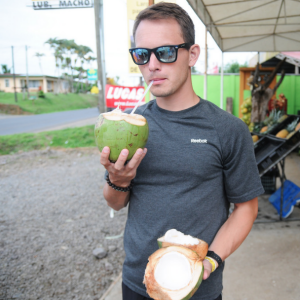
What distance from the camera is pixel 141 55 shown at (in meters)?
1.23

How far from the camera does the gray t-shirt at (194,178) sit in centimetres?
119

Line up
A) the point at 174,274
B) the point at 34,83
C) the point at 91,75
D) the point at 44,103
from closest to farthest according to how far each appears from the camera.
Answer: the point at 174,274 < the point at 91,75 < the point at 44,103 < the point at 34,83

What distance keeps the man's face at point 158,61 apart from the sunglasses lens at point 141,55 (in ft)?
0.07

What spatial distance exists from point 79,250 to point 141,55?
8.58ft

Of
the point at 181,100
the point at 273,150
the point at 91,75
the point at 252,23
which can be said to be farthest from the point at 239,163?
the point at 91,75

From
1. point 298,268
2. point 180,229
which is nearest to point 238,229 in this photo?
point 180,229

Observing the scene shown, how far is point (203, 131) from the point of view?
1.23m

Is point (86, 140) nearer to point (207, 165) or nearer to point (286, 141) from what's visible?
point (286, 141)

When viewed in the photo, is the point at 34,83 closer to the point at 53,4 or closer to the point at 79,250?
the point at 53,4

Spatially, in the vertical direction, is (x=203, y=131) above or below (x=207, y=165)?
above

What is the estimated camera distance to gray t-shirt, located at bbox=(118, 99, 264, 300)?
1.19m

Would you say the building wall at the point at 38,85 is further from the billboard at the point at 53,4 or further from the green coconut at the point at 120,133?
the green coconut at the point at 120,133

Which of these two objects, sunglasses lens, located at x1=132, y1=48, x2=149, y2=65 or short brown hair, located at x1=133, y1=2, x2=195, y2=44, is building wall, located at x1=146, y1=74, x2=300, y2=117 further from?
sunglasses lens, located at x1=132, y1=48, x2=149, y2=65

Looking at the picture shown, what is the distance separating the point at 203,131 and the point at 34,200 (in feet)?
13.7
